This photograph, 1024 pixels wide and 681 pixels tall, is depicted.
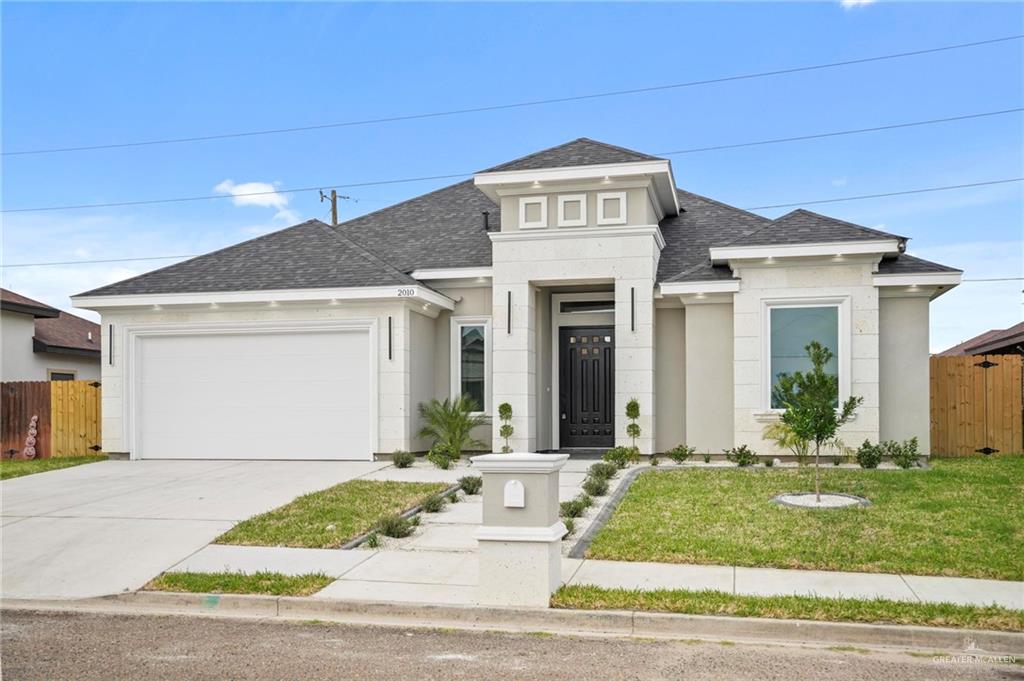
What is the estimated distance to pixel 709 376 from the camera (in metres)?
15.4

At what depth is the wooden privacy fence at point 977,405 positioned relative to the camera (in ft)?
53.3

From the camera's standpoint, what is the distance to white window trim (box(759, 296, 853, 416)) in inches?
562

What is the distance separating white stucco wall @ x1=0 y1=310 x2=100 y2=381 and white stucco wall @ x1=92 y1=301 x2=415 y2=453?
6709mm

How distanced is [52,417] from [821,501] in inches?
623

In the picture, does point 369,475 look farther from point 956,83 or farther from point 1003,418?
point 956,83

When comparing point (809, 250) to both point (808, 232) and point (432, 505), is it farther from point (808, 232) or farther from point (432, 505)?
point (432, 505)

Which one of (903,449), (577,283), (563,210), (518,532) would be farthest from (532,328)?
(518,532)

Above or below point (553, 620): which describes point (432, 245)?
above

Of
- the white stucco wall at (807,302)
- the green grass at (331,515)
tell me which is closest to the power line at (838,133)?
the white stucco wall at (807,302)

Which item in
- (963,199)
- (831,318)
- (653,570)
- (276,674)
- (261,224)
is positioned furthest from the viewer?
(261,224)

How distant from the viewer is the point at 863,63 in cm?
2089

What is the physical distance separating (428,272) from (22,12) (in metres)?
8.26

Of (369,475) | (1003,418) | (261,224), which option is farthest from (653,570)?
(261,224)

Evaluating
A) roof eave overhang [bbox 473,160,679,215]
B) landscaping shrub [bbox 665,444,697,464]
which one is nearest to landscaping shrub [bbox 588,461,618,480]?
landscaping shrub [bbox 665,444,697,464]
